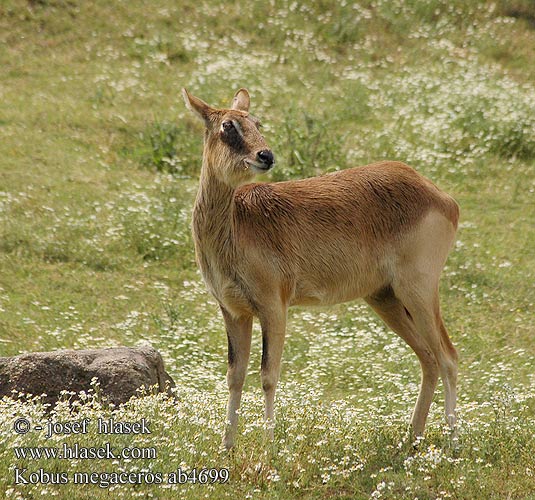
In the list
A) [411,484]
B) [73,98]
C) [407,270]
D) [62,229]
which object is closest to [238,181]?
[407,270]

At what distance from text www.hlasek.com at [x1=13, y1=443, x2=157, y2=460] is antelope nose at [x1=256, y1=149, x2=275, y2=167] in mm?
1974

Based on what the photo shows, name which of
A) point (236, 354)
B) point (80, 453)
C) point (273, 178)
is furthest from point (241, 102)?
point (273, 178)

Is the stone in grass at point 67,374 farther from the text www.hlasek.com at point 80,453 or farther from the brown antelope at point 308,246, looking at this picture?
the text www.hlasek.com at point 80,453

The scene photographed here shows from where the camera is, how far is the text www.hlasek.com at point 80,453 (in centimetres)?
668

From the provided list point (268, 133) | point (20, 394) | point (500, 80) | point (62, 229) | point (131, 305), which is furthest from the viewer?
point (500, 80)

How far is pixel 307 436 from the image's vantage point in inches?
293

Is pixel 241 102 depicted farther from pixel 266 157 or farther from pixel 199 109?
pixel 266 157

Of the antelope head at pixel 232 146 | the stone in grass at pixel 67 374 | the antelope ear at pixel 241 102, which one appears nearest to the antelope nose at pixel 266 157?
the antelope head at pixel 232 146

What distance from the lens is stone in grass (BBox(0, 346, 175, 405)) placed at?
8.34 metres

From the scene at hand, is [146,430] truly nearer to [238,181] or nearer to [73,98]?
[238,181]

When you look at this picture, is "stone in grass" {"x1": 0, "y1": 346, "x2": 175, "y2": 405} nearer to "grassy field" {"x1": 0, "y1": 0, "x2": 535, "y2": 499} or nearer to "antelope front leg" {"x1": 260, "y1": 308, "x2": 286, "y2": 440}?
"grassy field" {"x1": 0, "y1": 0, "x2": 535, "y2": 499}

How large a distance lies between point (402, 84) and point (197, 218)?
1171 centimetres

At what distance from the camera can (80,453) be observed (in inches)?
266

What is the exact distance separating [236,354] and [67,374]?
153 cm
